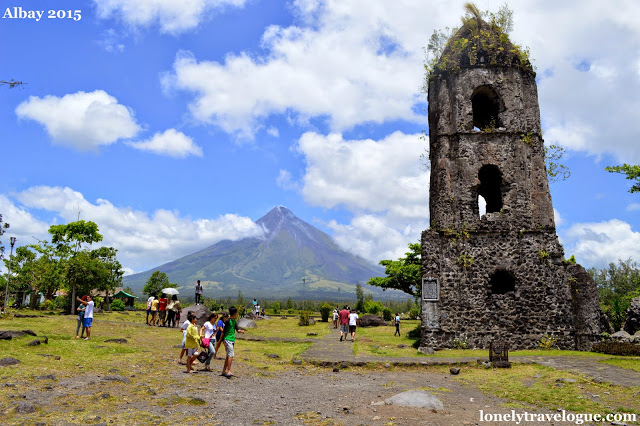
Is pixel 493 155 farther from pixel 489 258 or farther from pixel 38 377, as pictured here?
pixel 38 377

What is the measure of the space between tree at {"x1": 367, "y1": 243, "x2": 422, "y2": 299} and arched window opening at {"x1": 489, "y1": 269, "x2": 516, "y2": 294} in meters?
14.4

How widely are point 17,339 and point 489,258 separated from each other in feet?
48.1

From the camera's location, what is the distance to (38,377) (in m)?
7.38

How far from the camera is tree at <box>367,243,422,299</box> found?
31770mm

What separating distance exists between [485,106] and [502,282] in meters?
7.86

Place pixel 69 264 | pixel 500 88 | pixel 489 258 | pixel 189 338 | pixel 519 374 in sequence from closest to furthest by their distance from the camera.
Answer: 1. pixel 189 338
2. pixel 519 374
3. pixel 489 258
4. pixel 500 88
5. pixel 69 264

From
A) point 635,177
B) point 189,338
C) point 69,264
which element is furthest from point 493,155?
point 69,264

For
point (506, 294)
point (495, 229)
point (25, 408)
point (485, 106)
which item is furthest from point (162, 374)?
point (485, 106)

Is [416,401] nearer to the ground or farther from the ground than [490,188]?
nearer to the ground

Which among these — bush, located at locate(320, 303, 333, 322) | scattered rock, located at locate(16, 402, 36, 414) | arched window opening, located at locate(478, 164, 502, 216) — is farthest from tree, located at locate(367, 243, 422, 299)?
scattered rock, located at locate(16, 402, 36, 414)

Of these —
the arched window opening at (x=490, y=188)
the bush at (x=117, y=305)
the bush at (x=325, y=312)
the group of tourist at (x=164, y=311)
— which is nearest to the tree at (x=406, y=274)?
the bush at (x=325, y=312)

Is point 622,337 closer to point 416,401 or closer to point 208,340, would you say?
point 416,401

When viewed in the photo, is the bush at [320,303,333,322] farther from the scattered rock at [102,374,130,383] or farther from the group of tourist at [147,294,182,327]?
the scattered rock at [102,374,130,383]
